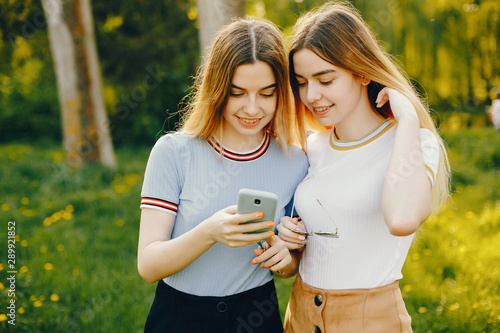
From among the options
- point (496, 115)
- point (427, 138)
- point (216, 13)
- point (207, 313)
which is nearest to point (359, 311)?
point (207, 313)

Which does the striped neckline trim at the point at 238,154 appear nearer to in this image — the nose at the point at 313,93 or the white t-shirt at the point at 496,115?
the nose at the point at 313,93

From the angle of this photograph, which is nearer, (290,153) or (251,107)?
(251,107)

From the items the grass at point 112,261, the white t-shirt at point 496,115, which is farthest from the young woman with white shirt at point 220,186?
the white t-shirt at point 496,115

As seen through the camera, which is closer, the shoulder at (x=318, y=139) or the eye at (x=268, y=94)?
the eye at (x=268, y=94)

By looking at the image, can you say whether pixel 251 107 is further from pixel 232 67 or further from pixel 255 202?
pixel 255 202

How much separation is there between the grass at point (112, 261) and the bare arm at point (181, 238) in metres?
1.36

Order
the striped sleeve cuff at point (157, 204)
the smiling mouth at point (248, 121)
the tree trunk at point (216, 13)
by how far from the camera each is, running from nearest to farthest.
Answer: the striped sleeve cuff at point (157, 204)
the smiling mouth at point (248, 121)
the tree trunk at point (216, 13)

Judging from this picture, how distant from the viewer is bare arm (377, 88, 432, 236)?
137 centimetres

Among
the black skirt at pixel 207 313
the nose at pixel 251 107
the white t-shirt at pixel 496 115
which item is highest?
the nose at pixel 251 107

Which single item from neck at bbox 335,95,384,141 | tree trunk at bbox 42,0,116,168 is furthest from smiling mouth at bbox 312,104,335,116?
tree trunk at bbox 42,0,116,168

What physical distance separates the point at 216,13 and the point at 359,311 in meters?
2.48

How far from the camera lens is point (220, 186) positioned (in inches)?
65.1

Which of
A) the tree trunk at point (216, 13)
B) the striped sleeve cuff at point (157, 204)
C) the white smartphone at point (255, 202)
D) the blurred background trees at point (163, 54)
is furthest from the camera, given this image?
the blurred background trees at point (163, 54)

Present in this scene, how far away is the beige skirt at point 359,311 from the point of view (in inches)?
59.5
